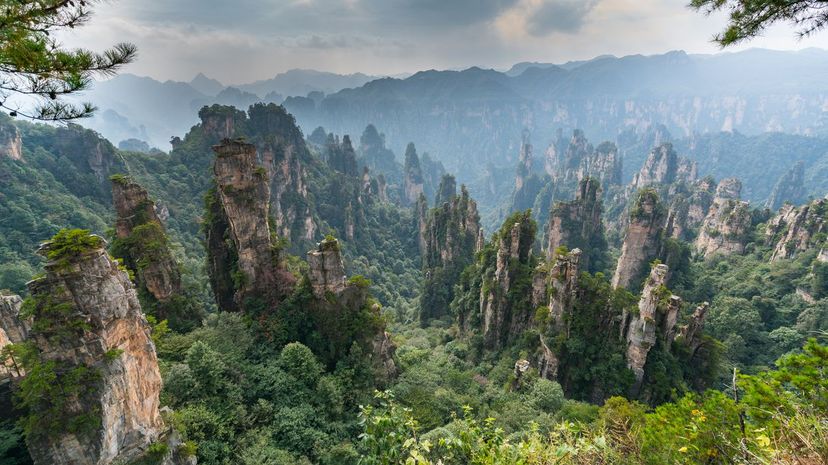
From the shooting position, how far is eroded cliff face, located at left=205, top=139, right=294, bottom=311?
22078 mm

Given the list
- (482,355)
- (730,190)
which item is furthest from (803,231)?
(482,355)

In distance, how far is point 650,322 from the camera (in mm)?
21828

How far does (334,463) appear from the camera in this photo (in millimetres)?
15719

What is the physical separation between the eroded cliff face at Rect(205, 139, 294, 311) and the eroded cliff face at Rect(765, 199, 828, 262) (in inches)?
2029

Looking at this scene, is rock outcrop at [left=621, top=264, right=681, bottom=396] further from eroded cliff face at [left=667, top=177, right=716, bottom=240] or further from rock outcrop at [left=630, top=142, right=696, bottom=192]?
rock outcrop at [left=630, top=142, right=696, bottom=192]

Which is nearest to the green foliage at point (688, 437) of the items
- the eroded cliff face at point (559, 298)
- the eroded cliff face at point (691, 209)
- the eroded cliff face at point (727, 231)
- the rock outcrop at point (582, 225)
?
the eroded cliff face at point (559, 298)

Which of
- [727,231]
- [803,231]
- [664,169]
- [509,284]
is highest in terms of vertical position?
[664,169]

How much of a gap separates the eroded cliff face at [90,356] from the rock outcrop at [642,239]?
46.2 metres

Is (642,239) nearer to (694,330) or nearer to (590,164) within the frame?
(694,330)

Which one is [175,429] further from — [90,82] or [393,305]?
[393,305]

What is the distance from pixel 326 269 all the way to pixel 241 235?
5.34 m

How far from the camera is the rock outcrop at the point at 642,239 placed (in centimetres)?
4419

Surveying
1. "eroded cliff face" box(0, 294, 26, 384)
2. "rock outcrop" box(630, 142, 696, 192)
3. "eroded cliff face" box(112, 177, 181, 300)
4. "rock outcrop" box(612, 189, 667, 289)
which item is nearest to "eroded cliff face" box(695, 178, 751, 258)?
"rock outcrop" box(612, 189, 667, 289)

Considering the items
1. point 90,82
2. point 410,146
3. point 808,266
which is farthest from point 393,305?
point 410,146
